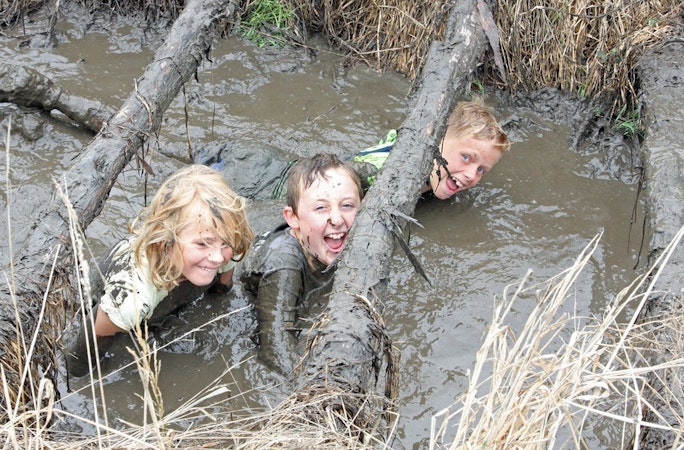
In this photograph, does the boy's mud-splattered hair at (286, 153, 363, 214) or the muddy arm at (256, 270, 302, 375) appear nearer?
the muddy arm at (256, 270, 302, 375)

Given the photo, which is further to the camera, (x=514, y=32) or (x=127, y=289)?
(x=514, y=32)

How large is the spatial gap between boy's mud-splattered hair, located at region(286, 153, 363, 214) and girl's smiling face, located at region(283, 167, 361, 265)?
0.02 metres

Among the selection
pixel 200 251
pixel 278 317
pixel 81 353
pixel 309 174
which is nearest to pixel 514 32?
pixel 309 174

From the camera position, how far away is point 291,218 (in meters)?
4.26

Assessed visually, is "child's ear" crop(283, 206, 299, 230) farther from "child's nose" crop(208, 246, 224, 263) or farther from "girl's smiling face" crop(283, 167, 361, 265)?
"child's nose" crop(208, 246, 224, 263)

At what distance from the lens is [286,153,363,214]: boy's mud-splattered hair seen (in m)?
4.12

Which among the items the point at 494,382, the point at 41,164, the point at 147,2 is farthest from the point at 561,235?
the point at 147,2

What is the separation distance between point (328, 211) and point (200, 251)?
0.73m

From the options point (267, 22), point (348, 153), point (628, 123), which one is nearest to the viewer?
point (628, 123)

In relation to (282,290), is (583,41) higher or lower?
higher

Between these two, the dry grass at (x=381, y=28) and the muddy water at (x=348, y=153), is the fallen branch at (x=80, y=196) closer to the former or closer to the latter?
the muddy water at (x=348, y=153)

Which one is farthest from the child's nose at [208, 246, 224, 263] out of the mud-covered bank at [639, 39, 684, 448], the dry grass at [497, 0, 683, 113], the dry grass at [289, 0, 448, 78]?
the dry grass at [497, 0, 683, 113]

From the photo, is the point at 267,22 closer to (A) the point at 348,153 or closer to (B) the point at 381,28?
(B) the point at 381,28

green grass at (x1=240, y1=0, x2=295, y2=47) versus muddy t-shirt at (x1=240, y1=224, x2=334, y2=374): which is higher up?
green grass at (x1=240, y1=0, x2=295, y2=47)
